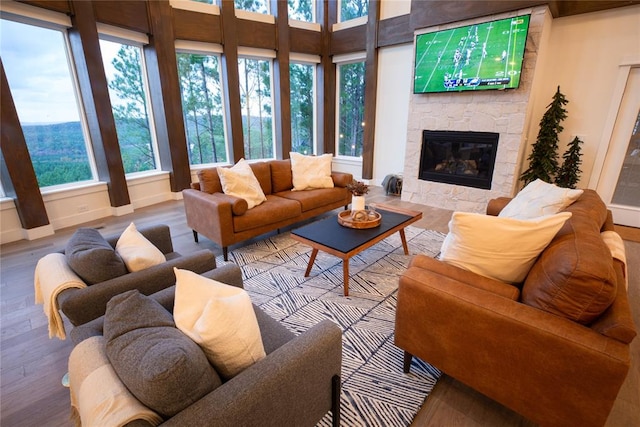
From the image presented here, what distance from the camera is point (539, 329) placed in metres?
1.12

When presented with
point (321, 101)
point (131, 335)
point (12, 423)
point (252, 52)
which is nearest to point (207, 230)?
point (12, 423)

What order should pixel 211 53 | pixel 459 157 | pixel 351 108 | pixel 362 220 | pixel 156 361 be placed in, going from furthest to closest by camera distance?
pixel 351 108 < pixel 211 53 < pixel 459 157 < pixel 362 220 < pixel 156 361

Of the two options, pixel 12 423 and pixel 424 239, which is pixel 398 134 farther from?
pixel 12 423

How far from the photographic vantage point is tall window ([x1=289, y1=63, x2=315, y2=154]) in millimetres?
6156

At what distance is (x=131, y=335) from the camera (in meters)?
0.87

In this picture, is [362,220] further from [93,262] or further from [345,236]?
[93,262]

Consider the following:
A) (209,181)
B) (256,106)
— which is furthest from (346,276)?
(256,106)

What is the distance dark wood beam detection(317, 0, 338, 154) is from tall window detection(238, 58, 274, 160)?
1.12m

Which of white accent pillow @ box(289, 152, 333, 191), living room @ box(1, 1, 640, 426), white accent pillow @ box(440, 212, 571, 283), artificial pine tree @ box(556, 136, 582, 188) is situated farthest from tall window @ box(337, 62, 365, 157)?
white accent pillow @ box(440, 212, 571, 283)

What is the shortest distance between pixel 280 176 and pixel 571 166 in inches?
146

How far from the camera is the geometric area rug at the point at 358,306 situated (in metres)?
1.53

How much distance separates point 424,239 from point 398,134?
2.73 m

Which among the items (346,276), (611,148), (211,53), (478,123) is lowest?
(346,276)

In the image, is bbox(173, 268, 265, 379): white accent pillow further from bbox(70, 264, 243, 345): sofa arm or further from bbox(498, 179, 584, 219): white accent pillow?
bbox(498, 179, 584, 219): white accent pillow
